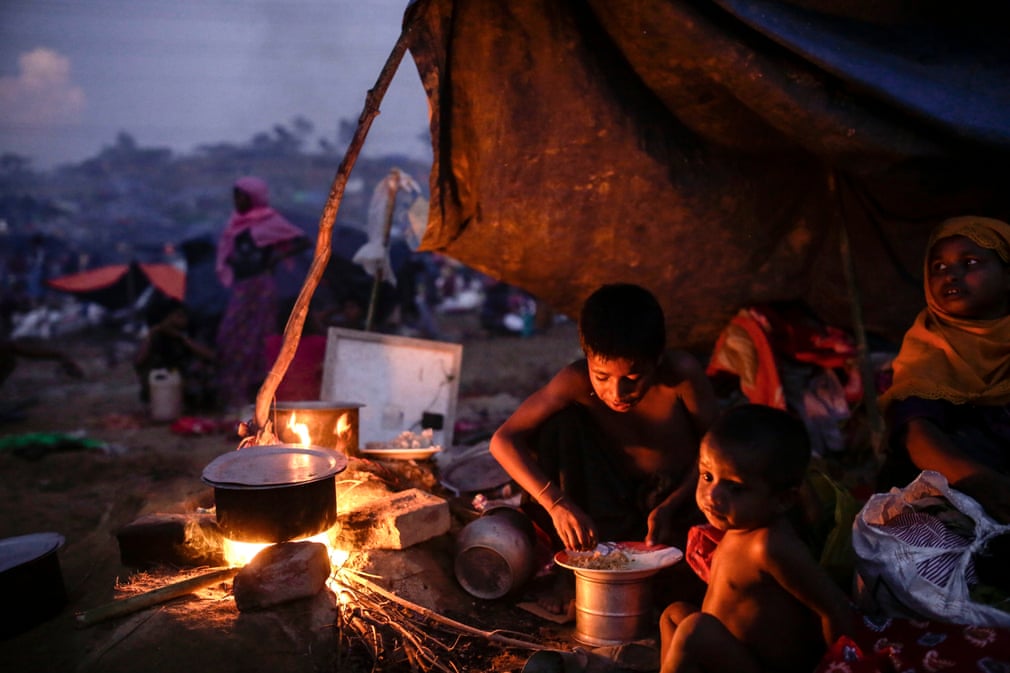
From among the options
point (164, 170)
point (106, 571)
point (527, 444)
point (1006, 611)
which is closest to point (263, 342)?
point (106, 571)

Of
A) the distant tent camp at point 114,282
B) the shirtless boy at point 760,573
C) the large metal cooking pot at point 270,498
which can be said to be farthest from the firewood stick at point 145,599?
the distant tent camp at point 114,282

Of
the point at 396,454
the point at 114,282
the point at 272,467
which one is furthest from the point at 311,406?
the point at 114,282

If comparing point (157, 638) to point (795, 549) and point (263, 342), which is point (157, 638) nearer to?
point (795, 549)

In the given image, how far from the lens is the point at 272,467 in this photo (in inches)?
112

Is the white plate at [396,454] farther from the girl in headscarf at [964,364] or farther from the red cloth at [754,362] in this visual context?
the girl in headscarf at [964,364]

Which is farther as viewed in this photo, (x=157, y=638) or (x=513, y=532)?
(x=513, y=532)

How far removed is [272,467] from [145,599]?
0.61 m

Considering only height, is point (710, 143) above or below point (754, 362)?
above

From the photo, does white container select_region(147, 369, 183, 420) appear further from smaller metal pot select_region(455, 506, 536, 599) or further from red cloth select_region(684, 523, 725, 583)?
red cloth select_region(684, 523, 725, 583)

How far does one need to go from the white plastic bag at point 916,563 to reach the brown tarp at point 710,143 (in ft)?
4.45

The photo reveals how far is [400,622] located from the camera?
2.70 metres

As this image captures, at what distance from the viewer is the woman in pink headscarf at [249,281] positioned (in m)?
7.72

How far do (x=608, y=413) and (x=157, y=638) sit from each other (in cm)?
184

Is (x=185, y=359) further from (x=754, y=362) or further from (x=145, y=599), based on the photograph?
(x=754, y=362)
